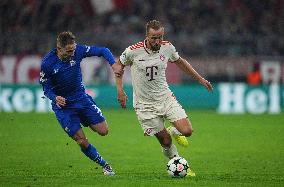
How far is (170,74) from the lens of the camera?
27.5 metres

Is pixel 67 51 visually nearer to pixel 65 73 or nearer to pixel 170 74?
pixel 65 73

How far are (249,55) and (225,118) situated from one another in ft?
14.7

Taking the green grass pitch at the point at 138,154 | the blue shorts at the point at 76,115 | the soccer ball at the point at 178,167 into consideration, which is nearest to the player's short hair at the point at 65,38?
the blue shorts at the point at 76,115

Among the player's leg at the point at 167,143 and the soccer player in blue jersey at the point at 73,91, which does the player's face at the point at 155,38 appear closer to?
the soccer player in blue jersey at the point at 73,91

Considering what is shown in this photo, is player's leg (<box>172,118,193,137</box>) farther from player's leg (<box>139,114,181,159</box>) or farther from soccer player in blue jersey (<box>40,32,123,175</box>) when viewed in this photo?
Answer: soccer player in blue jersey (<box>40,32,123,175</box>)

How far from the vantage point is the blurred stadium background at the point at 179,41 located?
87.4 feet

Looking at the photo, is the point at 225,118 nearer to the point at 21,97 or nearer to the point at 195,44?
the point at 195,44

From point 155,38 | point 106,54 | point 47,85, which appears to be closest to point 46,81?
→ point 47,85

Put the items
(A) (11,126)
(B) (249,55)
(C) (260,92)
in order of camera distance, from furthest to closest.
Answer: (B) (249,55) < (C) (260,92) < (A) (11,126)

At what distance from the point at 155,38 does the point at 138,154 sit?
483 cm

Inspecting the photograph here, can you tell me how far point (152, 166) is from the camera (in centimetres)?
1352

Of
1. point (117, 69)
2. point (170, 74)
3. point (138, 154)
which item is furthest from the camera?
point (170, 74)

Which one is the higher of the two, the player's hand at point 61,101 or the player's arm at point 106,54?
the player's arm at point 106,54


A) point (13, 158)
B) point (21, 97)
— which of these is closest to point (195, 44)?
point (21, 97)
